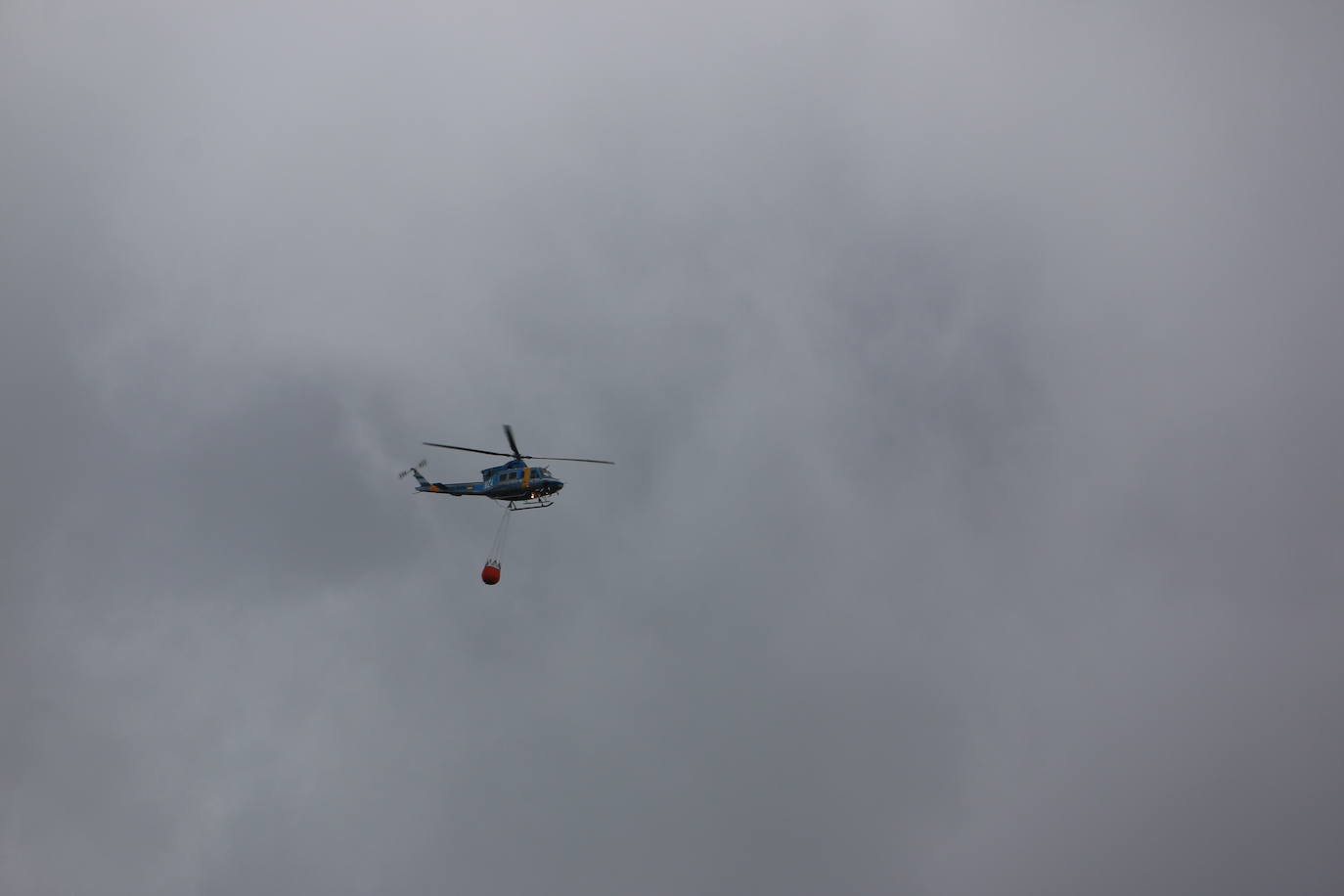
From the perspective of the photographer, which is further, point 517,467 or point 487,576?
point 517,467

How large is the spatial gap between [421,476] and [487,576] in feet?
60.1

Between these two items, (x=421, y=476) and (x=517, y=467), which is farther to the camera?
(x=421, y=476)

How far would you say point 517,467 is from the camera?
106 m

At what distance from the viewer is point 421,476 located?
11294 cm

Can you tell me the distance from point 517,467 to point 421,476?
1267 cm

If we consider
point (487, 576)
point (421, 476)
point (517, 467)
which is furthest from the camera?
point (421, 476)

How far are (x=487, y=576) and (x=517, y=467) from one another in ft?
38.0

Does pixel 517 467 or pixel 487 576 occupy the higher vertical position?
pixel 517 467

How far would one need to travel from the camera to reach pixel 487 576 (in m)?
99.1

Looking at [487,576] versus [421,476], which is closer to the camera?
[487,576]

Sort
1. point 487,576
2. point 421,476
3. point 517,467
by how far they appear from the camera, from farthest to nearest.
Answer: point 421,476 → point 517,467 → point 487,576
